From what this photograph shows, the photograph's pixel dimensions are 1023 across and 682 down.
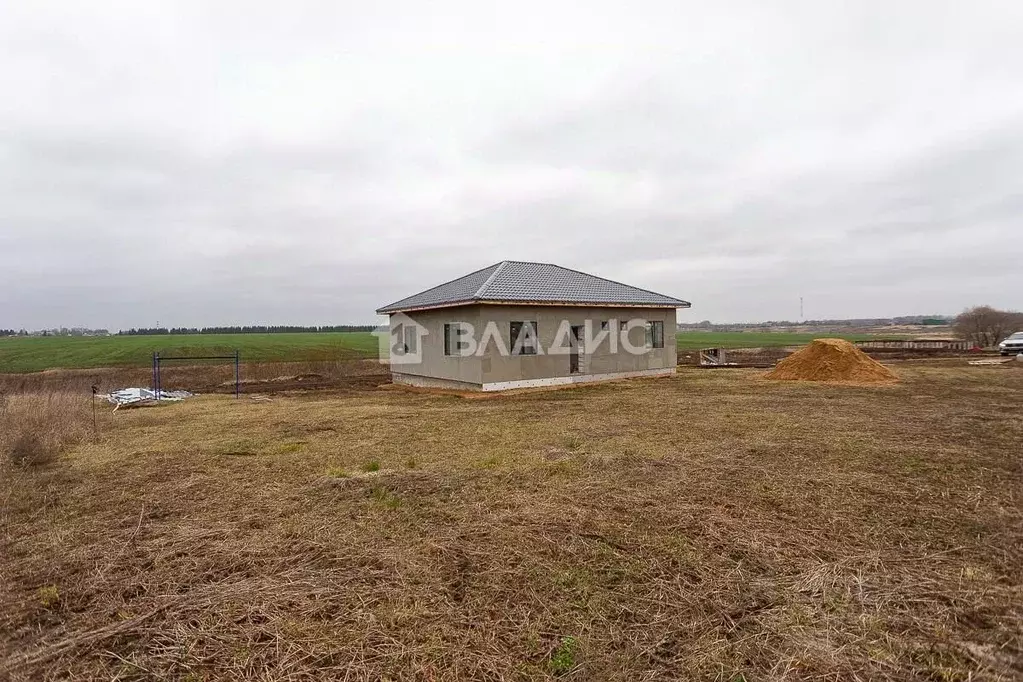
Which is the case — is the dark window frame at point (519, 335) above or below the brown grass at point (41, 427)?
above

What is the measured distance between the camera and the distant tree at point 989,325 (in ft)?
132

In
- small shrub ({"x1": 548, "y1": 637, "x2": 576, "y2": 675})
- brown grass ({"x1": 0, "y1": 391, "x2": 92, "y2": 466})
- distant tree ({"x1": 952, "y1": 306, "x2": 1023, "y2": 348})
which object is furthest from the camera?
distant tree ({"x1": 952, "y1": 306, "x2": 1023, "y2": 348})

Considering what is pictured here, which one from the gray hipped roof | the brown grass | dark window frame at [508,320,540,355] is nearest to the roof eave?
the gray hipped roof

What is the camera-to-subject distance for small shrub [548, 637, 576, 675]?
285cm

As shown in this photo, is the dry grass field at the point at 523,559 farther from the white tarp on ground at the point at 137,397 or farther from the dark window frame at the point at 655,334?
the dark window frame at the point at 655,334

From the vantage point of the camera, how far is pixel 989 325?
40.7 metres

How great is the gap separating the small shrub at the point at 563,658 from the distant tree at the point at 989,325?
52240 millimetres

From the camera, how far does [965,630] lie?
3127 mm

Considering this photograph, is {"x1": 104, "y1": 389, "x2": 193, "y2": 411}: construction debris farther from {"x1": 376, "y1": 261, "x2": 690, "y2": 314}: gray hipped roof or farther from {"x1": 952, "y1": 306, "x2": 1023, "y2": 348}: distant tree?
{"x1": 952, "y1": 306, "x2": 1023, "y2": 348}: distant tree

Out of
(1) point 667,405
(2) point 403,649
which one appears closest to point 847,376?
(1) point 667,405

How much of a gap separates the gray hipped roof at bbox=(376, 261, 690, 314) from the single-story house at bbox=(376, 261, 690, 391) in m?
0.05

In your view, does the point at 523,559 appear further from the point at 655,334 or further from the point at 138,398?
the point at 655,334

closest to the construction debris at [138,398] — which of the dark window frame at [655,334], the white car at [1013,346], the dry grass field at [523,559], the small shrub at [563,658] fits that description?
the dry grass field at [523,559]

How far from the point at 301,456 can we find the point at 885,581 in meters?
7.54
